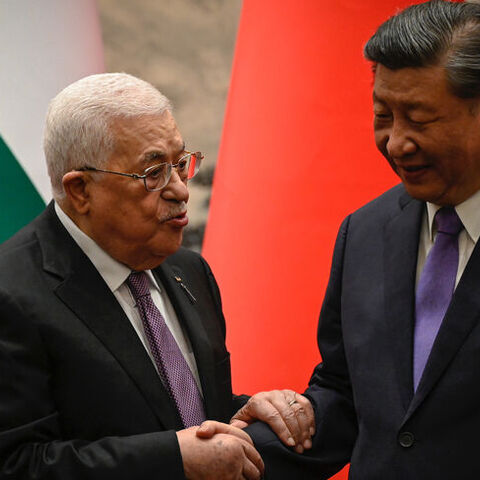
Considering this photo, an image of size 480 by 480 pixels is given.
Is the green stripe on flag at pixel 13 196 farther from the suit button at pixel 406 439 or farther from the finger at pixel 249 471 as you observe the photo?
the suit button at pixel 406 439

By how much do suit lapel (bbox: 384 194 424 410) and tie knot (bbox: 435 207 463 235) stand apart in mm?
74

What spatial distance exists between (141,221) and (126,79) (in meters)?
0.30

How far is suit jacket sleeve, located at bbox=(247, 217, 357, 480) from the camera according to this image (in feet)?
5.27

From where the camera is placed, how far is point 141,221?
1545 mm

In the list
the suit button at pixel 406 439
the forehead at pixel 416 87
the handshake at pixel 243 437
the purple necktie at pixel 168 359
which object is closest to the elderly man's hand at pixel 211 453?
the handshake at pixel 243 437

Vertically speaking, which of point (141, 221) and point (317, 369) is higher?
point (141, 221)

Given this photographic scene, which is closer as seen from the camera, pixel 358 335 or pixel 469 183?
pixel 469 183

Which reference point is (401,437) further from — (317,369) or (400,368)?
(317,369)

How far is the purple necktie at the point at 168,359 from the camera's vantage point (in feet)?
4.99

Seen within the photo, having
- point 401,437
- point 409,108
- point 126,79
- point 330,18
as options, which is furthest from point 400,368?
point 330,18

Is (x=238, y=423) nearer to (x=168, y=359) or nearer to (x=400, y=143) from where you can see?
(x=168, y=359)

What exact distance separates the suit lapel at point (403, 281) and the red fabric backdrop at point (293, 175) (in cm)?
95

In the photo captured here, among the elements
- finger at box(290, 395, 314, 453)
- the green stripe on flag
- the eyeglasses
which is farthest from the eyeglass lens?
the green stripe on flag

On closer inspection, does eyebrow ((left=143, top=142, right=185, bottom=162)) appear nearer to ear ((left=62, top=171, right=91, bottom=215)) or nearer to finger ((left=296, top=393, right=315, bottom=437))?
ear ((left=62, top=171, right=91, bottom=215))
